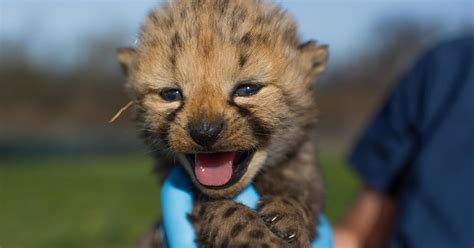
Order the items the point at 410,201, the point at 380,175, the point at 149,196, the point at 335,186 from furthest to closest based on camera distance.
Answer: the point at 335,186 → the point at 149,196 → the point at 380,175 → the point at 410,201

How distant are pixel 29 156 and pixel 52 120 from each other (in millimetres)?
1929

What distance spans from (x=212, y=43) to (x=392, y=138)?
226 cm

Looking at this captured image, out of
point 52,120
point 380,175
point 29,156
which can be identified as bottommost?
point 29,156

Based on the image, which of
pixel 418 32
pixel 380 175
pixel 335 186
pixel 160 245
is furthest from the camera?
pixel 418 32

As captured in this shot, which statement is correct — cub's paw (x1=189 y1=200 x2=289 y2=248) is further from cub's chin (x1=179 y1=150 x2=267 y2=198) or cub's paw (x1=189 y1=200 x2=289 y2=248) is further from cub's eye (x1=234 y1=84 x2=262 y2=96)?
cub's eye (x1=234 y1=84 x2=262 y2=96)

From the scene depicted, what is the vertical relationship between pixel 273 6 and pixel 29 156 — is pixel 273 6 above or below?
above

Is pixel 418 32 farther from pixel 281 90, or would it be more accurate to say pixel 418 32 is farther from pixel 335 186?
pixel 281 90

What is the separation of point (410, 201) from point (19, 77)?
1576 centimetres

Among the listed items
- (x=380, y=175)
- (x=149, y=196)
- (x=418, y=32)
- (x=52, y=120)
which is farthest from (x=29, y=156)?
(x=380, y=175)

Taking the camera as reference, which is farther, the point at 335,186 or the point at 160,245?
the point at 335,186

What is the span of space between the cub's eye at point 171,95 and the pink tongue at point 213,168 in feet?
0.72

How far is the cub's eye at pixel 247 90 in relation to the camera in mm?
2264

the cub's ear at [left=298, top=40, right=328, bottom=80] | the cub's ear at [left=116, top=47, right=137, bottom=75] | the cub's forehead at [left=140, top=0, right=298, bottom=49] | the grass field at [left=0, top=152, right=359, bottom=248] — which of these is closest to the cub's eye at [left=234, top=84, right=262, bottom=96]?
the cub's forehead at [left=140, top=0, right=298, bottom=49]

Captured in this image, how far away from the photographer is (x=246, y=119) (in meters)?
2.27
